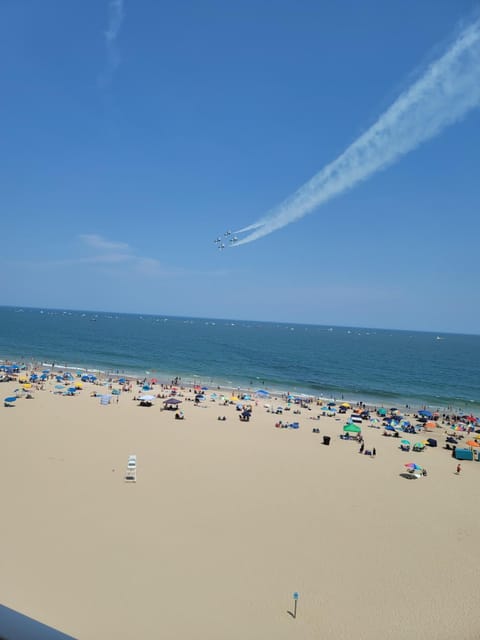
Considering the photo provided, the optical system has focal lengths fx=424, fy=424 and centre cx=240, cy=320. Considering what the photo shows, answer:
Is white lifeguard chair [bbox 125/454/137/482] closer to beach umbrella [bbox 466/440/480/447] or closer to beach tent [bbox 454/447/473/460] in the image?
beach tent [bbox 454/447/473/460]

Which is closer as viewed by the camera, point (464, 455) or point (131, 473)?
point (131, 473)

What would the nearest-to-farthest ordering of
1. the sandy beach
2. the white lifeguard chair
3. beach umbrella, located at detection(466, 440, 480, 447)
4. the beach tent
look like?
the sandy beach
the white lifeguard chair
the beach tent
beach umbrella, located at detection(466, 440, 480, 447)

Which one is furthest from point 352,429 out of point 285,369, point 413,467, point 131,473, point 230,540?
point 285,369

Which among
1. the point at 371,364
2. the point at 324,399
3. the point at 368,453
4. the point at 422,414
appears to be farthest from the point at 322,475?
the point at 371,364

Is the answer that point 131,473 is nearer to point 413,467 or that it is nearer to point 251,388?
point 413,467

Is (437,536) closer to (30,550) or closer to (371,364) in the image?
(30,550)

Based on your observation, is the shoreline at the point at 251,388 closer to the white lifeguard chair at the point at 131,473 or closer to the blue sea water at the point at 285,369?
the blue sea water at the point at 285,369

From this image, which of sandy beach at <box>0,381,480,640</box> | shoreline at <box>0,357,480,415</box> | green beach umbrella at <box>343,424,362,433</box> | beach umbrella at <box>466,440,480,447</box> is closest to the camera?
sandy beach at <box>0,381,480,640</box>

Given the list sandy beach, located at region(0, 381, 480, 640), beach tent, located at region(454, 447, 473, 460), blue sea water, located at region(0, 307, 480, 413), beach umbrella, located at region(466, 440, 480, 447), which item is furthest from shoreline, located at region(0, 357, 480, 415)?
sandy beach, located at region(0, 381, 480, 640)
